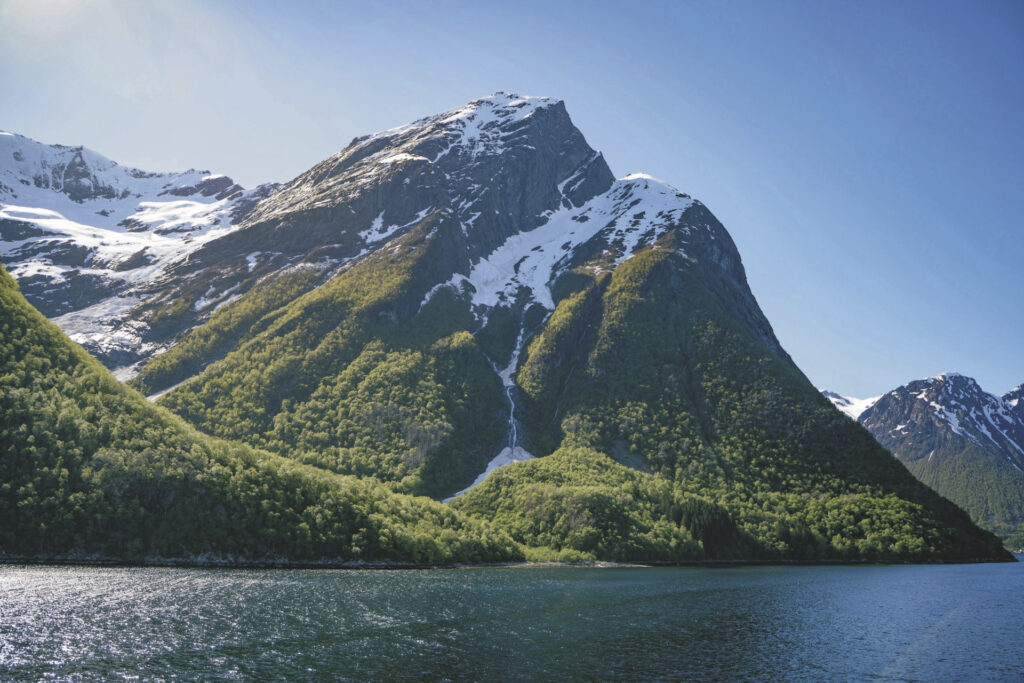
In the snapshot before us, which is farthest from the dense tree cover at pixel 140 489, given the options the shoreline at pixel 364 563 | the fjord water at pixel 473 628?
the fjord water at pixel 473 628

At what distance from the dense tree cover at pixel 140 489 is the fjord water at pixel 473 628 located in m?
13.6

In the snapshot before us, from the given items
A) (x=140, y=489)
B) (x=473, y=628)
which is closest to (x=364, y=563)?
(x=140, y=489)

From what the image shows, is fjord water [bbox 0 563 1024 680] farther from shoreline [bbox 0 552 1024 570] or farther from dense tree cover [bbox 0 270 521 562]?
dense tree cover [bbox 0 270 521 562]

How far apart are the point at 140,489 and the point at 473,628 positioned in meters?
75.6

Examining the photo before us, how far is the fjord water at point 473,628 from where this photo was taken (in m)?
49.9

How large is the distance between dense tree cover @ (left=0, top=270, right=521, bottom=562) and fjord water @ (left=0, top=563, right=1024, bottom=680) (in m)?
13.6

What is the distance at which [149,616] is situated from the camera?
63.0 m

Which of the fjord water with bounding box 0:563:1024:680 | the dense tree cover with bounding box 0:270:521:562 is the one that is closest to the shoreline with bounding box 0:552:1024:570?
the dense tree cover with bounding box 0:270:521:562

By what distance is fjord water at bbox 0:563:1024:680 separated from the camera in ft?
164

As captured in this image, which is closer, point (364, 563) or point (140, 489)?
point (140, 489)

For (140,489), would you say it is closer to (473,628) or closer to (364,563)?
(364,563)

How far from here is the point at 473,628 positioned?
6450 cm

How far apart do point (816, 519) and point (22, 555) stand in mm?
162600

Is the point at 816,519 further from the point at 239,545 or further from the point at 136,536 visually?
the point at 136,536
